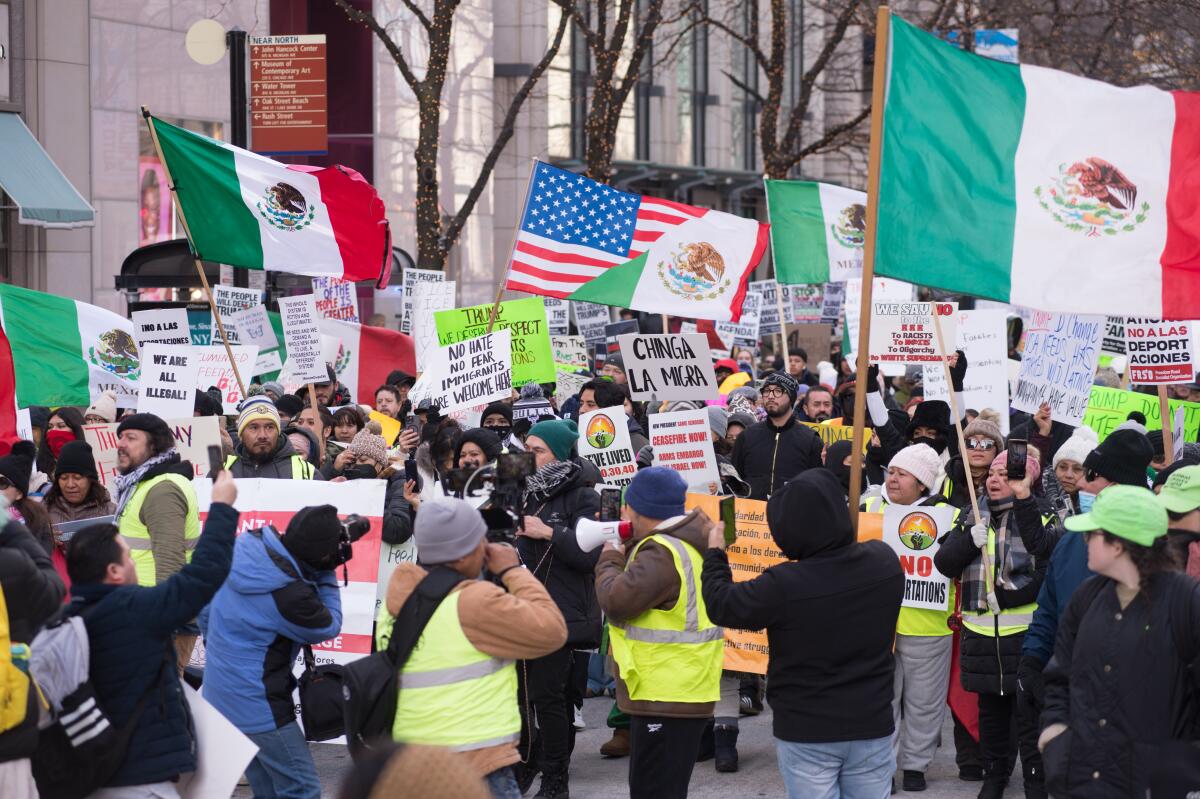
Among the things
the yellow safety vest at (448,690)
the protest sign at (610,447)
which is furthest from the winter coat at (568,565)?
the yellow safety vest at (448,690)

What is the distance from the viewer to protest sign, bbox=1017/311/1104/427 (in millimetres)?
11383

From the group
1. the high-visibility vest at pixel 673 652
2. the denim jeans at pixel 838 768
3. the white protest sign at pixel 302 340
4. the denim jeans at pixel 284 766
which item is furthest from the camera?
the white protest sign at pixel 302 340

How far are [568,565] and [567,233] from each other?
460cm

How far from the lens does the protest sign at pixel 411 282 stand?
16750mm

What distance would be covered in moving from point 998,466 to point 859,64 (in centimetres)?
4428

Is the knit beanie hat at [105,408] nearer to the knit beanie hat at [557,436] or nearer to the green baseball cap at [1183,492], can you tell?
the knit beanie hat at [557,436]

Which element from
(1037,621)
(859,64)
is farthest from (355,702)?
(859,64)

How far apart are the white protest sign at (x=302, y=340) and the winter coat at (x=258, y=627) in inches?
245

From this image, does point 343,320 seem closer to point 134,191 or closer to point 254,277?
point 254,277

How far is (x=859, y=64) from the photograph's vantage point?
50188 mm

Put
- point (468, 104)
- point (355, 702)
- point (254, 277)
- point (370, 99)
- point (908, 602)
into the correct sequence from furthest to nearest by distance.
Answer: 1. point (468, 104)
2. point (370, 99)
3. point (254, 277)
4. point (908, 602)
5. point (355, 702)

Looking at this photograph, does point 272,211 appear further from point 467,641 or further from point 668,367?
point 467,641

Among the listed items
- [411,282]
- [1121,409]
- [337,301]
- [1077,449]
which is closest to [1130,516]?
[1077,449]

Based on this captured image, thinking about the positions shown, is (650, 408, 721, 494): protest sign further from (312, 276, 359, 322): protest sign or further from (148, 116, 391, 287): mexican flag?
(312, 276, 359, 322): protest sign
